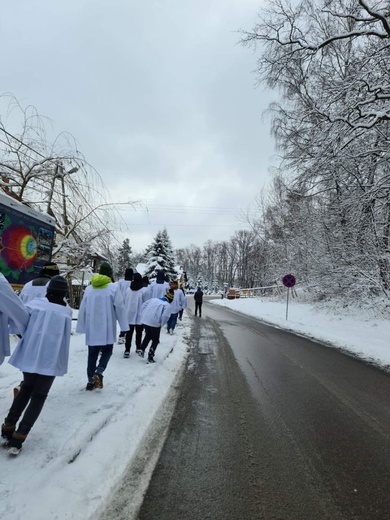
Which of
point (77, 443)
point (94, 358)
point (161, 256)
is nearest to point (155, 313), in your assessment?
point (94, 358)

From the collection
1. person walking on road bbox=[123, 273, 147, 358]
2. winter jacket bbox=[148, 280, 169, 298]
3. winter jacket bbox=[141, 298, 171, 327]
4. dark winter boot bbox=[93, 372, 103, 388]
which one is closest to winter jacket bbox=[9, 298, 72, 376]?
dark winter boot bbox=[93, 372, 103, 388]

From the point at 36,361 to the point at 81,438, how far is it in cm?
89

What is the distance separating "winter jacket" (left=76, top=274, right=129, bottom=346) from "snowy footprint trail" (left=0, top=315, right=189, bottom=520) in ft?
2.51

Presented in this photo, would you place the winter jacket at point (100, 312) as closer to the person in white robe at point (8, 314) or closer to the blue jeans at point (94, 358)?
the blue jeans at point (94, 358)

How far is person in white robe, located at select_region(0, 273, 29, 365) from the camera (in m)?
2.93

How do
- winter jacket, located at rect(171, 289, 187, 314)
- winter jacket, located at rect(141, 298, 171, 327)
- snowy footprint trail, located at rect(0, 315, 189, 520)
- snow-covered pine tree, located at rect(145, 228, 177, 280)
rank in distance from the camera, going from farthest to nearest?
snow-covered pine tree, located at rect(145, 228, 177, 280) < winter jacket, located at rect(171, 289, 187, 314) < winter jacket, located at rect(141, 298, 171, 327) < snowy footprint trail, located at rect(0, 315, 189, 520)

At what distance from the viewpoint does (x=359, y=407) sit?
5.02 metres

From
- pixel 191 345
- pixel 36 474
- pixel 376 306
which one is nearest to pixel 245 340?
pixel 191 345

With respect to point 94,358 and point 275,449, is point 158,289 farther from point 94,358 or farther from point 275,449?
point 275,449

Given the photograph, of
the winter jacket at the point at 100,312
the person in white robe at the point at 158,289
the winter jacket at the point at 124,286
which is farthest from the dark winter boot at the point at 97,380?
the person in white robe at the point at 158,289

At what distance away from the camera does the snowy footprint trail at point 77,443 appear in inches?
95.3

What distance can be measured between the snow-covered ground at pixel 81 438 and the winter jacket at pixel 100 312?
765 mm

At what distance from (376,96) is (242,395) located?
8483 millimetres

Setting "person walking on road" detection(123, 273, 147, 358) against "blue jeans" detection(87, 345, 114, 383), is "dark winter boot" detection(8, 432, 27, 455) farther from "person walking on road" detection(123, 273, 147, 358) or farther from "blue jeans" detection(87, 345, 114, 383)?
"person walking on road" detection(123, 273, 147, 358)
